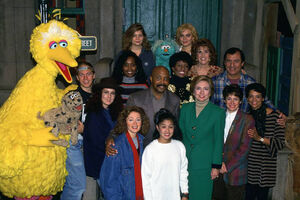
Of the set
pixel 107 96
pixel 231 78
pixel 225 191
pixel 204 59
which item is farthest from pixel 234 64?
pixel 107 96

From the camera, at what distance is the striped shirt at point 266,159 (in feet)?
13.7

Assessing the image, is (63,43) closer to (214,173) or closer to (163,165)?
(163,165)

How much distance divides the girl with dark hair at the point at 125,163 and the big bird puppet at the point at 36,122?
1.69 feet

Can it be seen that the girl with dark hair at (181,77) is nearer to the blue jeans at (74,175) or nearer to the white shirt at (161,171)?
the white shirt at (161,171)

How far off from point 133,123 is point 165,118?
1.09 ft

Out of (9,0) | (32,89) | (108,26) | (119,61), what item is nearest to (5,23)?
(9,0)

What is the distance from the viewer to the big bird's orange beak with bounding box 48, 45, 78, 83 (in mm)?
3496

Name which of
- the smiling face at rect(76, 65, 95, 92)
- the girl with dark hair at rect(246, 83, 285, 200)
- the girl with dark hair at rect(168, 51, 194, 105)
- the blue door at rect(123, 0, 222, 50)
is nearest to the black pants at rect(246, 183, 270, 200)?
the girl with dark hair at rect(246, 83, 285, 200)

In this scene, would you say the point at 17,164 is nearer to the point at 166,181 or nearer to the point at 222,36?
the point at 166,181

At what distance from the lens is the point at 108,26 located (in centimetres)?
641

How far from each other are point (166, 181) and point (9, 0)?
4313mm

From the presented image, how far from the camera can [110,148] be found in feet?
12.5

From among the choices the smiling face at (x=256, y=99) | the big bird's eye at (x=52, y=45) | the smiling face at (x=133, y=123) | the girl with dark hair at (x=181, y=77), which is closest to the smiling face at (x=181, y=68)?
the girl with dark hair at (x=181, y=77)

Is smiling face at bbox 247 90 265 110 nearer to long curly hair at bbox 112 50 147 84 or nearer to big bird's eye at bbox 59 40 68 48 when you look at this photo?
long curly hair at bbox 112 50 147 84
